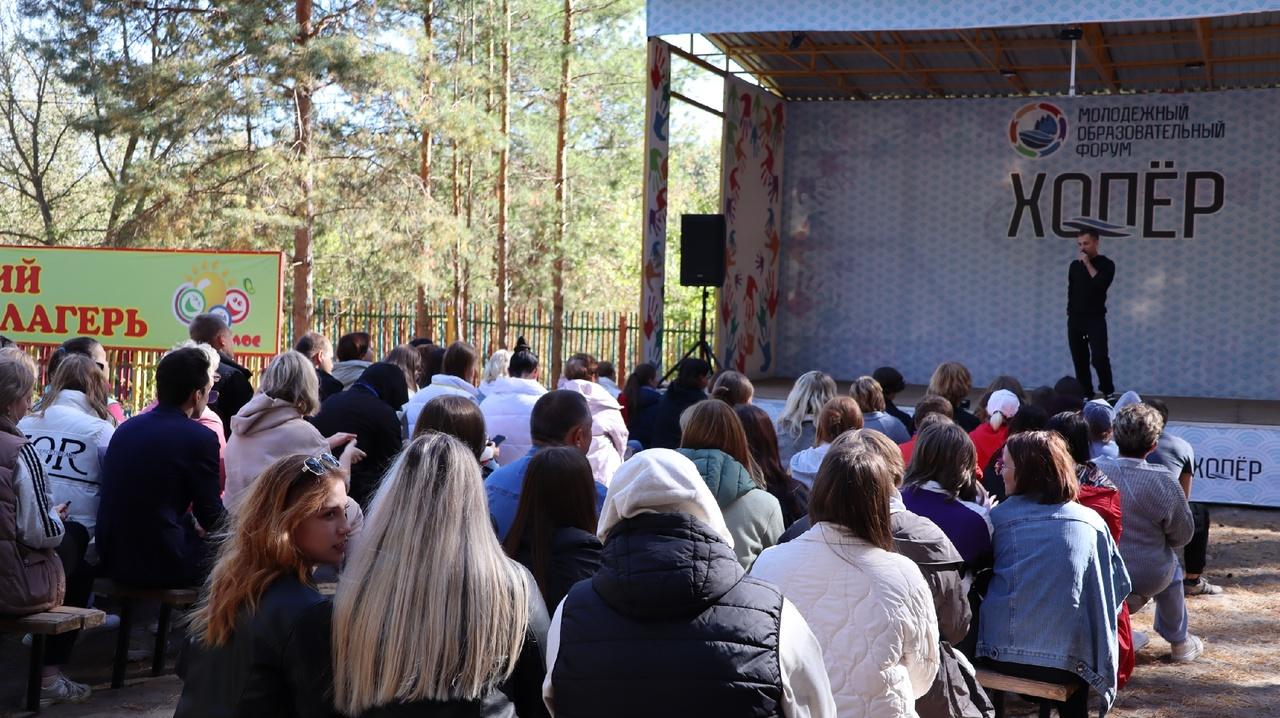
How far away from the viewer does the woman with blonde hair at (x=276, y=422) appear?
167 inches

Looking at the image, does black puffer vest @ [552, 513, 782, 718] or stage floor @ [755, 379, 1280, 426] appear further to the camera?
stage floor @ [755, 379, 1280, 426]

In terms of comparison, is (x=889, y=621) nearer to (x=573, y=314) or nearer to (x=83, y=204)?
(x=573, y=314)

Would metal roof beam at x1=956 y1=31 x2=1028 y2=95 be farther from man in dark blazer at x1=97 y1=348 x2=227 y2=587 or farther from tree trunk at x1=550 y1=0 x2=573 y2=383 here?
man in dark blazer at x1=97 y1=348 x2=227 y2=587

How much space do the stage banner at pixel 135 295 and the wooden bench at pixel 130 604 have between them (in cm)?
502

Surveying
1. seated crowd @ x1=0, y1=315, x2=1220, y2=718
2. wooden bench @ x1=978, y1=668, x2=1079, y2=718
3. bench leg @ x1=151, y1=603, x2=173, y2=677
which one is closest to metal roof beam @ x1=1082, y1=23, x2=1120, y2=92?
seated crowd @ x1=0, y1=315, x2=1220, y2=718

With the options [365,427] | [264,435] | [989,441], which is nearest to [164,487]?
[264,435]

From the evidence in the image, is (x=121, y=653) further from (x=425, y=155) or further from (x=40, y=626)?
(x=425, y=155)

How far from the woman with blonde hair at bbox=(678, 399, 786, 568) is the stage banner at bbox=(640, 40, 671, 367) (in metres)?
6.25

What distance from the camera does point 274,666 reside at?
1835mm

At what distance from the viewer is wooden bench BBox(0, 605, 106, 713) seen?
12.0ft

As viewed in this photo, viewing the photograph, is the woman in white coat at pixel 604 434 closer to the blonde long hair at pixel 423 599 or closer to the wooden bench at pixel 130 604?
the wooden bench at pixel 130 604

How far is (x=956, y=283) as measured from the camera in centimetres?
1327

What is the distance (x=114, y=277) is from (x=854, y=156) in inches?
301

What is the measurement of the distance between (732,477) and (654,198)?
6687 millimetres
